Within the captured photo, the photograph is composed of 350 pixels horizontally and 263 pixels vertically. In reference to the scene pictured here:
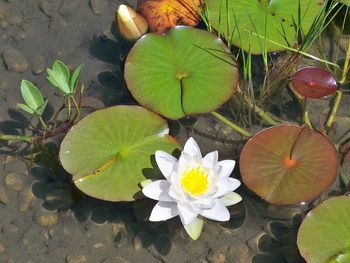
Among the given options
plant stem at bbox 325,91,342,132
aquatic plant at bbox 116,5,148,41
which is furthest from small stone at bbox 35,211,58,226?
plant stem at bbox 325,91,342,132

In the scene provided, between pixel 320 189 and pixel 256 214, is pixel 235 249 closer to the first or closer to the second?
pixel 256 214

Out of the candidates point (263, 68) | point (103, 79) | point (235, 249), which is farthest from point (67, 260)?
point (263, 68)

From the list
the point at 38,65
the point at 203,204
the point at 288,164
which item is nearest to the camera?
the point at 203,204

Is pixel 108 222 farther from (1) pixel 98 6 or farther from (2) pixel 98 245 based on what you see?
(1) pixel 98 6

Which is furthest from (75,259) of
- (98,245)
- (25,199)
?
(25,199)

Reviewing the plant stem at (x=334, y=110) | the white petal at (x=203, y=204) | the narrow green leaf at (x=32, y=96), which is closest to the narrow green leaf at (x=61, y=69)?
the narrow green leaf at (x=32, y=96)

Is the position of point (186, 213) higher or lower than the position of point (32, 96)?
lower

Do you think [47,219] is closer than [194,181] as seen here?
No
